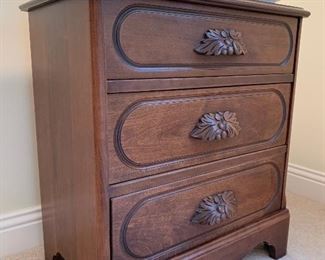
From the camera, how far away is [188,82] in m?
0.74

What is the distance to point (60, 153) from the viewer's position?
0.83 m

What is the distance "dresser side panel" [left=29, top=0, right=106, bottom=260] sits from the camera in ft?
2.18

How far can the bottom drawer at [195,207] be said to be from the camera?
0.73 meters

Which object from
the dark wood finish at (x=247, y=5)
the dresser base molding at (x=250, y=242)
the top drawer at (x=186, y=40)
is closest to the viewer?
the top drawer at (x=186, y=40)

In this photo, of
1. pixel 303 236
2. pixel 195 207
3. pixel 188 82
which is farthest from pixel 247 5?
pixel 303 236

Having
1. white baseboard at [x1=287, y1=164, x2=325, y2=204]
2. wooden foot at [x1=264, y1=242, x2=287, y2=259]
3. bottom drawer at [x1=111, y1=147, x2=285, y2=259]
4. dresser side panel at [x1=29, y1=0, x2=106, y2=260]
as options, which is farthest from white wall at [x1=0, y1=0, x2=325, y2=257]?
white baseboard at [x1=287, y1=164, x2=325, y2=204]

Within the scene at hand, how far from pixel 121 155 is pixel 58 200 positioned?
0.98 ft

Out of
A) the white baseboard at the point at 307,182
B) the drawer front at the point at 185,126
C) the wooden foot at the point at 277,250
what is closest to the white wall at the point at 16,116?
the drawer front at the point at 185,126

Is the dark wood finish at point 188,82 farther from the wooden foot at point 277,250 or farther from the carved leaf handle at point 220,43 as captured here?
the wooden foot at point 277,250

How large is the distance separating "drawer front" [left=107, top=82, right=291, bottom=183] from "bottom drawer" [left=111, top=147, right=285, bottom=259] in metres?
0.05

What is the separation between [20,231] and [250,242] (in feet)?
2.30

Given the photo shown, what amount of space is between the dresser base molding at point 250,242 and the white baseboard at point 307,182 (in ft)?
1.56

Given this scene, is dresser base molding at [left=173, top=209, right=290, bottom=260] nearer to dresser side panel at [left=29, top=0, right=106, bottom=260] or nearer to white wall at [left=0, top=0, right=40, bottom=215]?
dresser side panel at [left=29, top=0, right=106, bottom=260]

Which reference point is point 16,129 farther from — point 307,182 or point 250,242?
point 307,182
